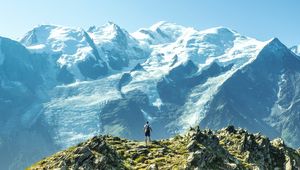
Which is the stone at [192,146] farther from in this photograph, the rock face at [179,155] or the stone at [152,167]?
the stone at [152,167]

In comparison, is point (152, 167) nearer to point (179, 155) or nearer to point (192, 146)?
point (179, 155)

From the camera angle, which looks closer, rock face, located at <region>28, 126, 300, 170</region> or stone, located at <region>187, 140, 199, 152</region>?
rock face, located at <region>28, 126, 300, 170</region>

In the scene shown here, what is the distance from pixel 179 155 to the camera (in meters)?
83.5

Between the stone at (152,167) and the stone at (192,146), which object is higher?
the stone at (152,167)

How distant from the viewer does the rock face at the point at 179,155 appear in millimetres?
73375

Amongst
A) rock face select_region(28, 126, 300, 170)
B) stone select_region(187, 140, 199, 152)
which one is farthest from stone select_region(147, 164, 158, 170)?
stone select_region(187, 140, 199, 152)

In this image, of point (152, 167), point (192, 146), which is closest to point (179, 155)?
point (192, 146)

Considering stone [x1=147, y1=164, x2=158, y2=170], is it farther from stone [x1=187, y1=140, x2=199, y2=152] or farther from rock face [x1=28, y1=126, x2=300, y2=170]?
stone [x1=187, y1=140, x2=199, y2=152]

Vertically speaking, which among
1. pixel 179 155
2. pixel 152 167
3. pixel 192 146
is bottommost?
pixel 192 146

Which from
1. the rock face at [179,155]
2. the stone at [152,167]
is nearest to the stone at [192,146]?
the rock face at [179,155]

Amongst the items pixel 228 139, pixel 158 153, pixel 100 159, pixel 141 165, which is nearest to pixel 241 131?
pixel 228 139

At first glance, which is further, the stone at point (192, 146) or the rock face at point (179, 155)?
the stone at point (192, 146)

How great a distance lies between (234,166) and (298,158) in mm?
39310

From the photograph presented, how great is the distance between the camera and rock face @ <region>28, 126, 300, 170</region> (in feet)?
241
